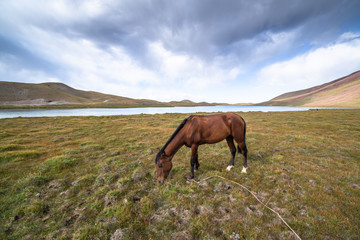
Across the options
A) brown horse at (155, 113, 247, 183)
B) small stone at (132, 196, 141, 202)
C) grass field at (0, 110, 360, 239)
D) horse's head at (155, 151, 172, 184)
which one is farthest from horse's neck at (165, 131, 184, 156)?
small stone at (132, 196, 141, 202)

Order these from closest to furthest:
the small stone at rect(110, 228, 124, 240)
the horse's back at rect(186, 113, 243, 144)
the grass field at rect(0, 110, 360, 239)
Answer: the small stone at rect(110, 228, 124, 240)
the grass field at rect(0, 110, 360, 239)
the horse's back at rect(186, 113, 243, 144)

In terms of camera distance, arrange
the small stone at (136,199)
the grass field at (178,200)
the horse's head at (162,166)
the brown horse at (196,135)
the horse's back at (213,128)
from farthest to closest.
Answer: the horse's back at (213,128) < the brown horse at (196,135) < the horse's head at (162,166) < the small stone at (136,199) < the grass field at (178,200)

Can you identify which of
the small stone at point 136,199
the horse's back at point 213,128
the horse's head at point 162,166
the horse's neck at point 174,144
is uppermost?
the horse's back at point 213,128

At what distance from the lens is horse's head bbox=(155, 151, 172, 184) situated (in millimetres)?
5204

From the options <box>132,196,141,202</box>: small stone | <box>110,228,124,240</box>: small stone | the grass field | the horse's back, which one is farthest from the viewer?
the horse's back

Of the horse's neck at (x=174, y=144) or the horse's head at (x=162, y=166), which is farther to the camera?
the horse's neck at (x=174, y=144)

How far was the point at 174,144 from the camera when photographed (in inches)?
216

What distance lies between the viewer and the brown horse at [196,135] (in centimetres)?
534

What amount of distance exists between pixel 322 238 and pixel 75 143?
603 inches

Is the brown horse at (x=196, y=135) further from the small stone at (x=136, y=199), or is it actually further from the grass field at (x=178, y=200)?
the small stone at (x=136, y=199)

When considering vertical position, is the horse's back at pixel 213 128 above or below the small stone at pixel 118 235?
above

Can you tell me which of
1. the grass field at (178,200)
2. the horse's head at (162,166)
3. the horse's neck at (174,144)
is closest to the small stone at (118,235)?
the grass field at (178,200)

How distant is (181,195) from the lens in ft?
Answer: 14.8

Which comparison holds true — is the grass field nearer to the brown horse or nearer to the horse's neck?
the brown horse
